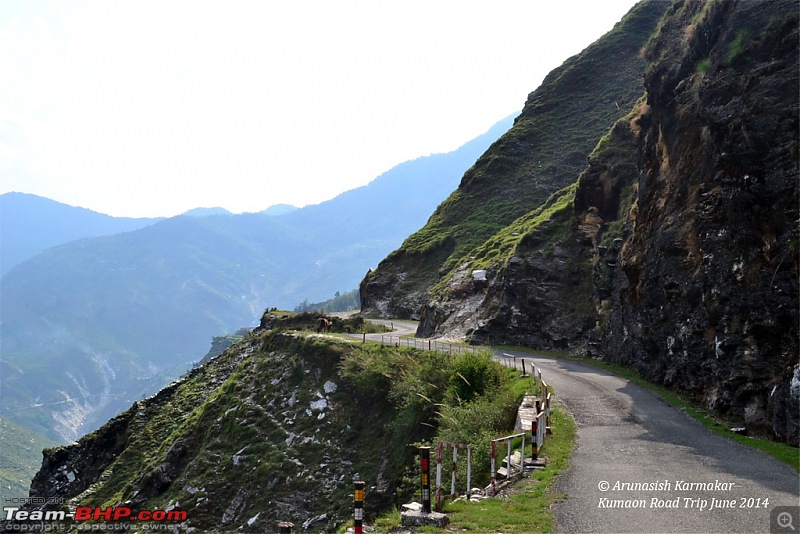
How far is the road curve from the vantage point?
437 inches

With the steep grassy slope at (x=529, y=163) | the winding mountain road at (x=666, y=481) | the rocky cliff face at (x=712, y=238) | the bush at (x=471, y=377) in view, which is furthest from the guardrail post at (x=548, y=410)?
the steep grassy slope at (x=529, y=163)

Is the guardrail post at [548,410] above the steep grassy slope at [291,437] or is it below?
above

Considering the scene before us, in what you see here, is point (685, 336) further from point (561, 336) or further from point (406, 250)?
point (406, 250)

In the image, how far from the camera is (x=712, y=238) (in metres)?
22.9

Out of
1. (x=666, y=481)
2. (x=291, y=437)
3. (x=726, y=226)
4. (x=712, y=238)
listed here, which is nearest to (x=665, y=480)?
(x=666, y=481)

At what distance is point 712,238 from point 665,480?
1226cm

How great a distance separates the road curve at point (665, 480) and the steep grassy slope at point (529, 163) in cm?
5425

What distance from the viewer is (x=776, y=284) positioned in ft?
59.9

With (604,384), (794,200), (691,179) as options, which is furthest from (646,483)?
(691,179)

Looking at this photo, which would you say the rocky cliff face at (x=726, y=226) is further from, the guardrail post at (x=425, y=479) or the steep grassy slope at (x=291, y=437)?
the guardrail post at (x=425, y=479)

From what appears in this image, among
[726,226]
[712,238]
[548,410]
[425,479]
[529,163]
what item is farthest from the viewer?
[529,163]

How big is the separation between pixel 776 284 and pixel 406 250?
70344 mm

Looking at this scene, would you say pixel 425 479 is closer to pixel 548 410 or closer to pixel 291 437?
pixel 548 410

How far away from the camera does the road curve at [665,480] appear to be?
11.1m
